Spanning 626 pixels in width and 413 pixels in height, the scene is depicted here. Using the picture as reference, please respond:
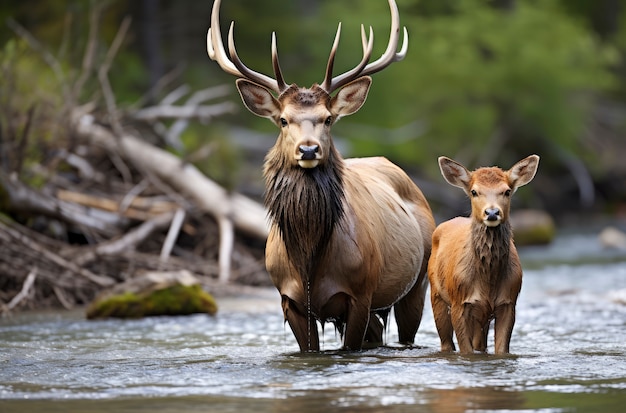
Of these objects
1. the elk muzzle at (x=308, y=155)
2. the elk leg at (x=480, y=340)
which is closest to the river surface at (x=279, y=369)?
the elk leg at (x=480, y=340)

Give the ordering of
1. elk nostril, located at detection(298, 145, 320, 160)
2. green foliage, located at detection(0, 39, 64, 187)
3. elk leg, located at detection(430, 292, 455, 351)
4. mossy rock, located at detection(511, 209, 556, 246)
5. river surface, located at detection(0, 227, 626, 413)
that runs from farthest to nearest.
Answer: mossy rock, located at detection(511, 209, 556, 246)
green foliage, located at detection(0, 39, 64, 187)
elk leg, located at detection(430, 292, 455, 351)
elk nostril, located at detection(298, 145, 320, 160)
river surface, located at detection(0, 227, 626, 413)

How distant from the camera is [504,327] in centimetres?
858

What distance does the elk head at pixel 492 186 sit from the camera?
8.38m

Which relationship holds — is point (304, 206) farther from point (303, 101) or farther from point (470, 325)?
point (470, 325)

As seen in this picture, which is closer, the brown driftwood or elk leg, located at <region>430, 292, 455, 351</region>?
elk leg, located at <region>430, 292, 455, 351</region>

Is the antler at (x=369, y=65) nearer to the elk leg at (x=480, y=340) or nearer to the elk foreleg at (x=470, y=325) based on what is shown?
the elk foreleg at (x=470, y=325)

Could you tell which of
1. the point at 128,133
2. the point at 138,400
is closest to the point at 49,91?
the point at 128,133

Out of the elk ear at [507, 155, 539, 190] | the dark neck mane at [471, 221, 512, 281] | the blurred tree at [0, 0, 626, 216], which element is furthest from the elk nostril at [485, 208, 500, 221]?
the blurred tree at [0, 0, 626, 216]

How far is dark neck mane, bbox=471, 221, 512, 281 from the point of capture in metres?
8.60

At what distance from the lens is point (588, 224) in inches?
1083

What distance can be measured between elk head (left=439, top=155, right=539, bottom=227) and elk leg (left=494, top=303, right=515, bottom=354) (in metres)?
0.67

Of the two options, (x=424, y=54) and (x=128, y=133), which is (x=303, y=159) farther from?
(x=424, y=54)

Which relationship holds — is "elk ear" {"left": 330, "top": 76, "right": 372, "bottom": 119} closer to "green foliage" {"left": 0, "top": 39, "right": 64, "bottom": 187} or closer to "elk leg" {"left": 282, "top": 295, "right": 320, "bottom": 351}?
"elk leg" {"left": 282, "top": 295, "right": 320, "bottom": 351}

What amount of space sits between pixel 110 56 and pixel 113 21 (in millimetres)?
9159
